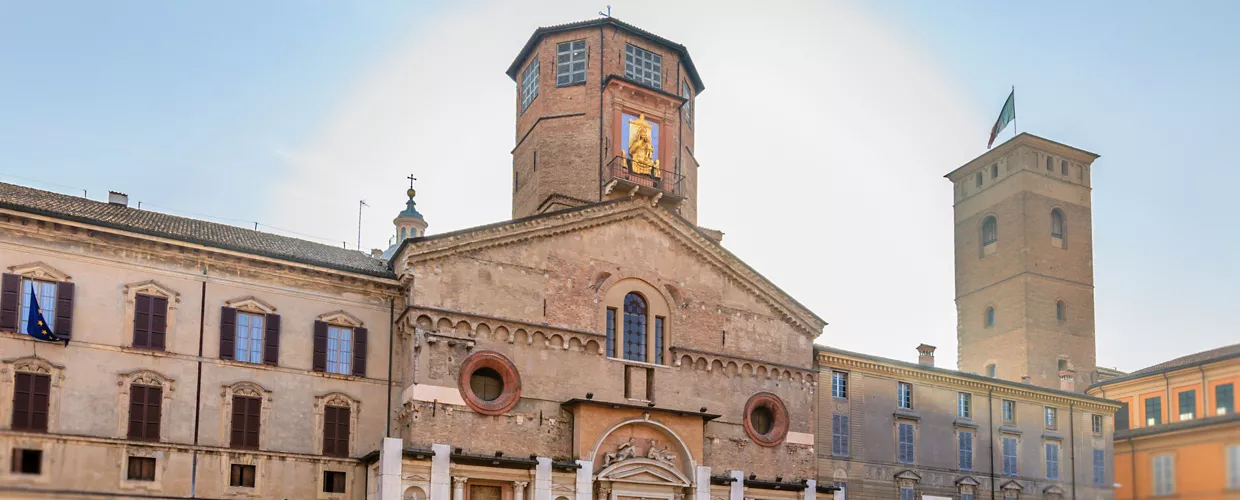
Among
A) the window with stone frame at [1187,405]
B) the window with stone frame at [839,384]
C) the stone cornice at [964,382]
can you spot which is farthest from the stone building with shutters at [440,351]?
the window with stone frame at [1187,405]

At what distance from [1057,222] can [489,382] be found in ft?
140

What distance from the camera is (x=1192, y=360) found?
5288 centimetres

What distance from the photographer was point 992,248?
65375mm

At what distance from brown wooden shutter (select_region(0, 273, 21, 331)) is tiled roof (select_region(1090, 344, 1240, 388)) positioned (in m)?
46.9

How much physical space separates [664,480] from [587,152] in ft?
42.6

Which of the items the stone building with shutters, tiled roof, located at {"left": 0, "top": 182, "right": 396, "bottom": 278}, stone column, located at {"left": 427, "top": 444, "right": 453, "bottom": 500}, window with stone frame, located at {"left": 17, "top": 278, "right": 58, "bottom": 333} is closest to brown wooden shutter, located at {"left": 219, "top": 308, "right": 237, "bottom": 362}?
the stone building with shutters

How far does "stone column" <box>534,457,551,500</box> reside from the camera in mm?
33250

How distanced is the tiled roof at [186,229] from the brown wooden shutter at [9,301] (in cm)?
188

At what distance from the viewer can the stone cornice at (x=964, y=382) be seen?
42.6m

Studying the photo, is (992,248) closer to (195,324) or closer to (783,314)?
(783,314)

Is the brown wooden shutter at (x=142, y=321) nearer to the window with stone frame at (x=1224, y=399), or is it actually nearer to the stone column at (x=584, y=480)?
the stone column at (x=584, y=480)

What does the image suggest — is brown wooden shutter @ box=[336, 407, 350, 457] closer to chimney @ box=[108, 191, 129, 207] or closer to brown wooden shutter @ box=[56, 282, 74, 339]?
brown wooden shutter @ box=[56, 282, 74, 339]

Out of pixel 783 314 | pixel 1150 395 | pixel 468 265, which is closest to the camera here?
pixel 468 265

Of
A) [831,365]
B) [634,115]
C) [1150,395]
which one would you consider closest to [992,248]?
[1150,395]
